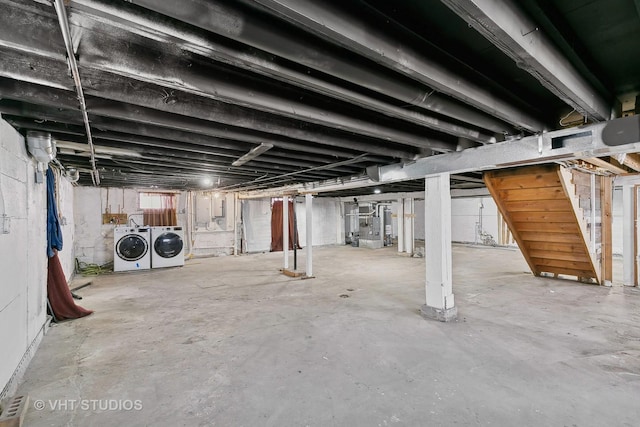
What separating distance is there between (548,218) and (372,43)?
4.78 metres

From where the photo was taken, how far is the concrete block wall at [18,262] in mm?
1967

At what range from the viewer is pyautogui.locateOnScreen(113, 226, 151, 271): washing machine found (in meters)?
6.38

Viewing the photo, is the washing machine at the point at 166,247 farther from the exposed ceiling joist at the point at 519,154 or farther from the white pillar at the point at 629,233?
the white pillar at the point at 629,233

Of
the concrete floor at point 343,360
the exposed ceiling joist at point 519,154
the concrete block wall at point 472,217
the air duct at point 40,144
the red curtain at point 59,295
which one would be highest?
the air duct at point 40,144

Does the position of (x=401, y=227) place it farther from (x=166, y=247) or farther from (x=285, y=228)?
(x=166, y=247)

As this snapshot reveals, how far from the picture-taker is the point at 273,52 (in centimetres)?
122

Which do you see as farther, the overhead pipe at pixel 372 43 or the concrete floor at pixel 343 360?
the concrete floor at pixel 343 360

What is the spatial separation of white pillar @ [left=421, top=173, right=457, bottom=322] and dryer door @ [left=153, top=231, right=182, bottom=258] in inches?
230

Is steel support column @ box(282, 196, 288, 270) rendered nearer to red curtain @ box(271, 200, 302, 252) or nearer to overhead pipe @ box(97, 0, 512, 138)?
red curtain @ box(271, 200, 302, 252)

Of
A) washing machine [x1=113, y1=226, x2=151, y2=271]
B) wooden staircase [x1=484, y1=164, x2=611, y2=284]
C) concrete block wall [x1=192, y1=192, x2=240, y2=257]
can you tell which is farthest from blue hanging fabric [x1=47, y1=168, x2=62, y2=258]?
wooden staircase [x1=484, y1=164, x2=611, y2=284]

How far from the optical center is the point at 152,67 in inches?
55.9

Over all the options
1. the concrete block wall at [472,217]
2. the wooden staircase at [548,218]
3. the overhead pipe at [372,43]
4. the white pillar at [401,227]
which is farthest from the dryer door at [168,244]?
the concrete block wall at [472,217]

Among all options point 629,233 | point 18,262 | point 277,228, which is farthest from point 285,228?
point 629,233

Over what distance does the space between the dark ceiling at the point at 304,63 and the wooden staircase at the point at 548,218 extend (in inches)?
78.9
